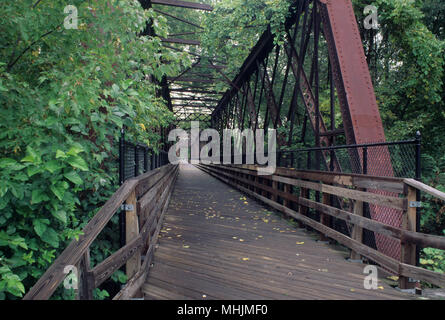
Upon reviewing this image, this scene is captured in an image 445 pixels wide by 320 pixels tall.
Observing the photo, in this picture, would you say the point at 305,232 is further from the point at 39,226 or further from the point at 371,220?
the point at 39,226

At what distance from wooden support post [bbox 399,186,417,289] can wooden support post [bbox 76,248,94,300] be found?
2.95 m

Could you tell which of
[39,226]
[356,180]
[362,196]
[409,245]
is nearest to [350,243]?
[362,196]

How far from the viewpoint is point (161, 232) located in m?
5.43

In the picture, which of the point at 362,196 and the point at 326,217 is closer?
the point at 362,196

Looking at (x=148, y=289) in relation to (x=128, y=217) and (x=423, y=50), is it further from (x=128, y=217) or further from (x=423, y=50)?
(x=423, y=50)

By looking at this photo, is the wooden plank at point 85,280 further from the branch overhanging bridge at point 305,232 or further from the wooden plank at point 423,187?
the wooden plank at point 423,187

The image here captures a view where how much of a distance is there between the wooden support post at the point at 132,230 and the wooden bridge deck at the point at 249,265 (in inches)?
9.6

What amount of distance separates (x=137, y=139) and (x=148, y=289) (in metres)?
2.08

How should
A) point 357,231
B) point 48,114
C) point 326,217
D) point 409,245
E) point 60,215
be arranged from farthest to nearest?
point 326,217
point 357,231
point 409,245
point 48,114
point 60,215

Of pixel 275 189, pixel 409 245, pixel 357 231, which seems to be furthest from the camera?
pixel 275 189

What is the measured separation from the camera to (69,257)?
1912 millimetres

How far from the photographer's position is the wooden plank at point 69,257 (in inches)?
64.9

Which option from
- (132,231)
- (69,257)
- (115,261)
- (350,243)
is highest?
(69,257)

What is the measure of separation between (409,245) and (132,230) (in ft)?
9.26
